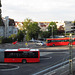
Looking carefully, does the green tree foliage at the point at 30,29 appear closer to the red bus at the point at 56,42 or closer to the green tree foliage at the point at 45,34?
the green tree foliage at the point at 45,34

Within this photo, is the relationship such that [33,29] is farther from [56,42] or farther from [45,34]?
[56,42]

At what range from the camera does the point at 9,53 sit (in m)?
20.5

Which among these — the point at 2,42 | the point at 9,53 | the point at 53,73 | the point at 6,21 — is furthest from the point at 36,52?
the point at 6,21

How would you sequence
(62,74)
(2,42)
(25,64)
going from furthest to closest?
(2,42) < (25,64) < (62,74)

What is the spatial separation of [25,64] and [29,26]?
58.4 meters

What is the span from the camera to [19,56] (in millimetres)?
20391

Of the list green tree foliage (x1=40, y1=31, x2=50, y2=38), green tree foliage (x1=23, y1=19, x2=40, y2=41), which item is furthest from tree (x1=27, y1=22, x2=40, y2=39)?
green tree foliage (x1=40, y1=31, x2=50, y2=38)

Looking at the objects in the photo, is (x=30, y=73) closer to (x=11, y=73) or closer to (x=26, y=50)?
(x=11, y=73)

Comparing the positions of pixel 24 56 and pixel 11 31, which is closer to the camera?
pixel 24 56

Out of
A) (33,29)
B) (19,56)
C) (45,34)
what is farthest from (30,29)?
(19,56)

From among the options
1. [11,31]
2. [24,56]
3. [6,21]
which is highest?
[6,21]

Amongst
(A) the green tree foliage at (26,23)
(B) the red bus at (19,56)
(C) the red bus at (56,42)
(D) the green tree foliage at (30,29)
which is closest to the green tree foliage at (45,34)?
(D) the green tree foliage at (30,29)

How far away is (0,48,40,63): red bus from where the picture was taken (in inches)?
801

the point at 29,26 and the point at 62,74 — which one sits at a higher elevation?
the point at 29,26
